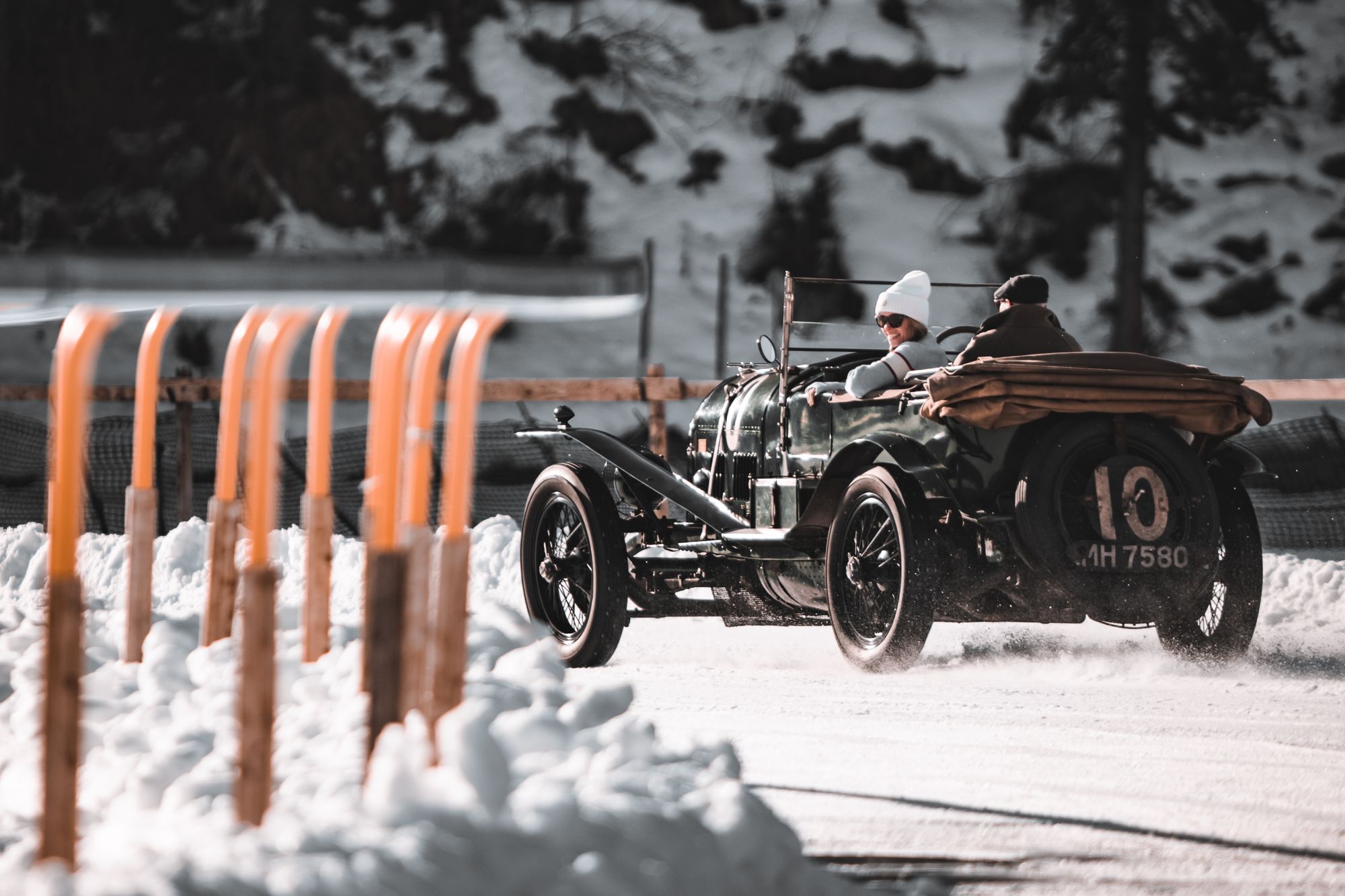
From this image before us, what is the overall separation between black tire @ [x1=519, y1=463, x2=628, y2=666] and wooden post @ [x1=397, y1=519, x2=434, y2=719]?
11.7 feet

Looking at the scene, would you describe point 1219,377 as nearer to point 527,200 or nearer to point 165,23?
point 527,200

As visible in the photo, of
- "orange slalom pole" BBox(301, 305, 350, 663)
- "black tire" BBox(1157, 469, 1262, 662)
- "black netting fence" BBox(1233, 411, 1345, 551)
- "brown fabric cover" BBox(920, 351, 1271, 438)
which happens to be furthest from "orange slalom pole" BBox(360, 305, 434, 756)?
"black netting fence" BBox(1233, 411, 1345, 551)

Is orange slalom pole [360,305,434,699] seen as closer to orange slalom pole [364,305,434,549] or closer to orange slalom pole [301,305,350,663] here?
orange slalom pole [364,305,434,549]

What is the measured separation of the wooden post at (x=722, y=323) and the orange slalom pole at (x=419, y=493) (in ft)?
46.7

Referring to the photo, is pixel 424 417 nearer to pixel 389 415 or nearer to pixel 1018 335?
pixel 389 415

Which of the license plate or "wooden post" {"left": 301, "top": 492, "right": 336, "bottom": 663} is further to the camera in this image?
the license plate

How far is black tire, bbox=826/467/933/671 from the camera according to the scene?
5.96 meters

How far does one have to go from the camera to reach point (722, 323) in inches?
747

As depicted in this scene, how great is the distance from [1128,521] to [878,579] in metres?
0.97

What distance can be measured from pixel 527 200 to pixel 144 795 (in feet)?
65.4

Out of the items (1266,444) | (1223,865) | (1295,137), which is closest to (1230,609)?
(1223,865)

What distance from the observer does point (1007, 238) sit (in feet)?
72.8

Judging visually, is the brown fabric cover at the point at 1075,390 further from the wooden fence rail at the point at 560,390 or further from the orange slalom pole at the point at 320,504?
the wooden fence rail at the point at 560,390

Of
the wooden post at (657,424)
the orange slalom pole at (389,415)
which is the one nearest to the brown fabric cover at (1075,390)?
the orange slalom pole at (389,415)
